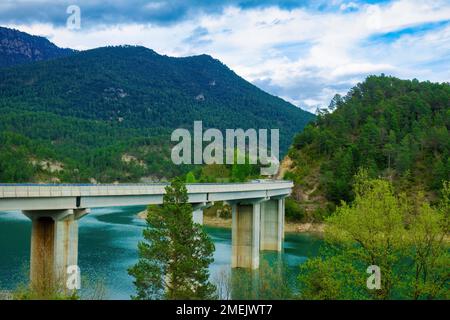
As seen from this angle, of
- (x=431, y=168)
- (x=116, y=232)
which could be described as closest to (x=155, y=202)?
(x=116, y=232)

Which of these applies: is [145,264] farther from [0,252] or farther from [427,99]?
[427,99]

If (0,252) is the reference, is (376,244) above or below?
above

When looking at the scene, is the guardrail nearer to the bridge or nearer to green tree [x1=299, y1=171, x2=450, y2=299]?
the bridge

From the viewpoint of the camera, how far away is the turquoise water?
40125mm

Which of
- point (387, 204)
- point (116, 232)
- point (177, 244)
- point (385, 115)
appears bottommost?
point (116, 232)

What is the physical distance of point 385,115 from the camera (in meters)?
105

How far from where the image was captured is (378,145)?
9562cm

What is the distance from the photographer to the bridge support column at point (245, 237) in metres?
52.4

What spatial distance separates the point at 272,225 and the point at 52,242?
138 feet

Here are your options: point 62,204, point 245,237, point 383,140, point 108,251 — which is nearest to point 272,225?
point 245,237

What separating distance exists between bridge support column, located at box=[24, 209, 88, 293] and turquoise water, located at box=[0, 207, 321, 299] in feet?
15.1

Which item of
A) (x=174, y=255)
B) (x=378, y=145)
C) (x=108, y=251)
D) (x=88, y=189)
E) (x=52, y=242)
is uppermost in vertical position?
(x=378, y=145)

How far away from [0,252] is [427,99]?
8144 cm

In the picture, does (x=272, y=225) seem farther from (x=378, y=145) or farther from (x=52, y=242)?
(x=52, y=242)
